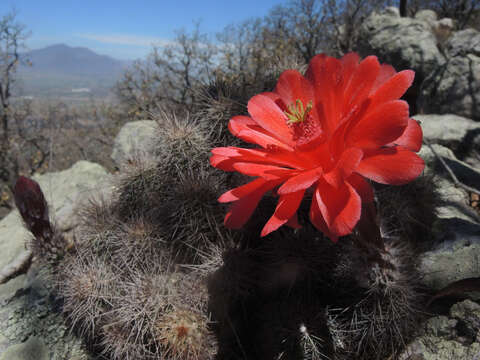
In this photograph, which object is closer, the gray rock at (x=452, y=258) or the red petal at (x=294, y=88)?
the red petal at (x=294, y=88)

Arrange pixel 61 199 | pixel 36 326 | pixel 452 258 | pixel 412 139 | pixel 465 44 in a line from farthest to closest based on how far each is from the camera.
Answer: pixel 465 44
pixel 61 199
pixel 36 326
pixel 452 258
pixel 412 139

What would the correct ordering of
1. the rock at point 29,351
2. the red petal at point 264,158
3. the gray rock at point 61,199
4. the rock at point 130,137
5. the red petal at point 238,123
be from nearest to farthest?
the red petal at point 264,158
the red petal at point 238,123
the rock at point 29,351
the gray rock at point 61,199
the rock at point 130,137

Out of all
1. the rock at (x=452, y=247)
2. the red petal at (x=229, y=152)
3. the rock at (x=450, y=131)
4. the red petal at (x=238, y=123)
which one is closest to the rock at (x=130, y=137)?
the red petal at (x=238, y=123)

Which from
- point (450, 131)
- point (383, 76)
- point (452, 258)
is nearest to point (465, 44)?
point (450, 131)

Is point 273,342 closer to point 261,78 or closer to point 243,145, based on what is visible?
point 243,145

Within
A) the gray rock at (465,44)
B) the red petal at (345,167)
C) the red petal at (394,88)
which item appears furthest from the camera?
the gray rock at (465,44)

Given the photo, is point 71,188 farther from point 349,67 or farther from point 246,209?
point 349,67

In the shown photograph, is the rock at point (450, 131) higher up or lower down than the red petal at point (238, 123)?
lower down

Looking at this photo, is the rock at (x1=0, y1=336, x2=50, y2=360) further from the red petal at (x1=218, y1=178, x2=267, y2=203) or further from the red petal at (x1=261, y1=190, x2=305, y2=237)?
the red petal at (x1=261, y1=190, x2=305, y2=237)

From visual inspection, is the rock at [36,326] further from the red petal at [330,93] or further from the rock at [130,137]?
the red petal at [330,93]
